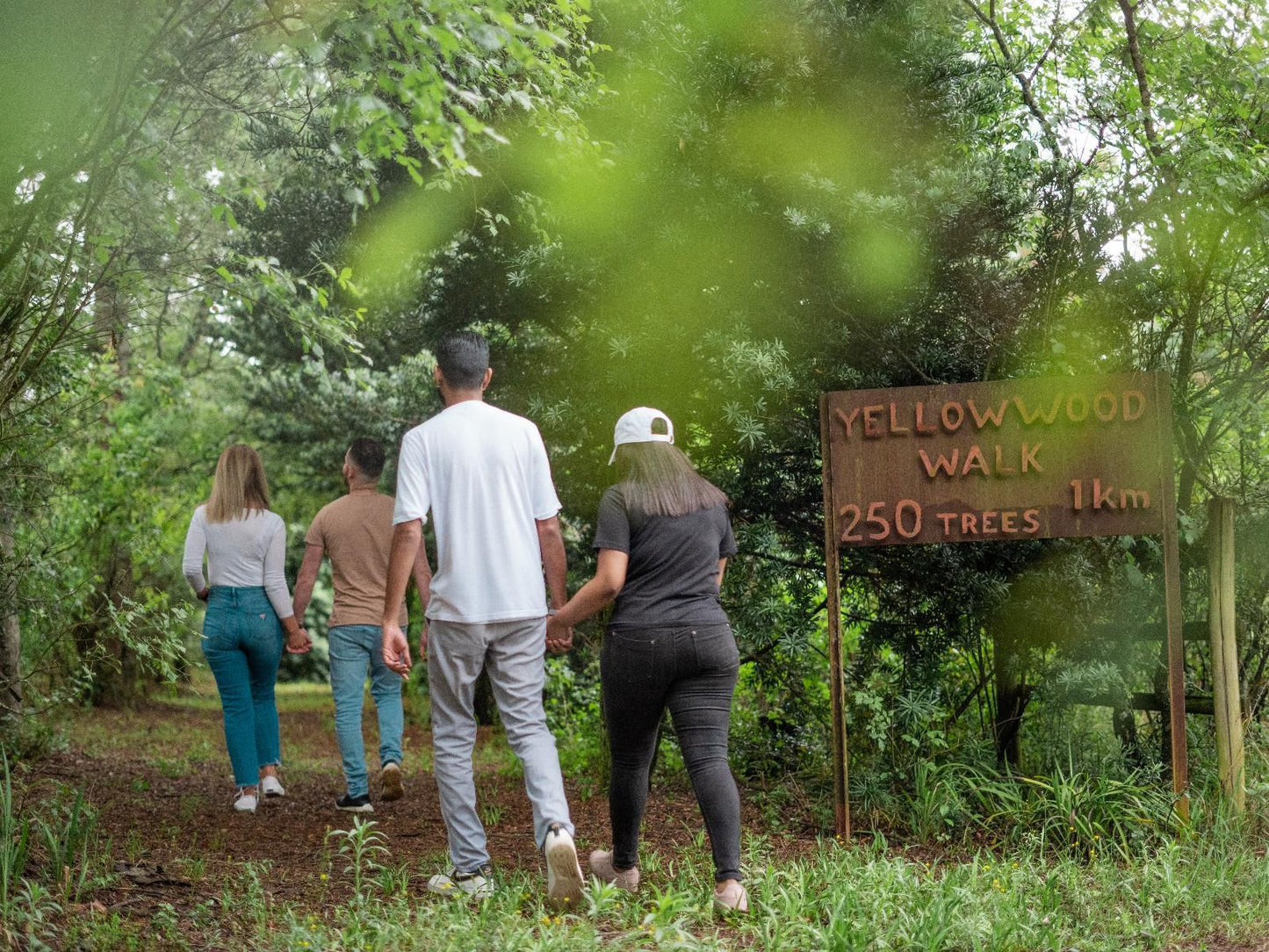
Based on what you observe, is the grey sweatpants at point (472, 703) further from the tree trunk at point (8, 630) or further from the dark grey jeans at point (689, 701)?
the tree trunk at point (8, 630)

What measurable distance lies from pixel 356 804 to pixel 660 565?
3258 millimetres

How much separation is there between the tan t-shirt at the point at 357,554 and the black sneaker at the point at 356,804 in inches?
39.0

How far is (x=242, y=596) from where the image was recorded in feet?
22.4

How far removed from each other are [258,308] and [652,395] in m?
5.70

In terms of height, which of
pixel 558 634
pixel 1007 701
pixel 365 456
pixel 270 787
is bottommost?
pixel 270 787

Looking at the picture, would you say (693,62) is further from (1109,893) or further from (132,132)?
(1109,893)

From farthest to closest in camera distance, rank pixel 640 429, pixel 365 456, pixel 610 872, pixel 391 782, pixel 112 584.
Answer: pixel 112 584, pixel 391 782, pixel 365 456, pixel 610 872, pixel 640 429

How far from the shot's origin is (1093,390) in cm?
573

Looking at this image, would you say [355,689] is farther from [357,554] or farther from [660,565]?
[660,565]

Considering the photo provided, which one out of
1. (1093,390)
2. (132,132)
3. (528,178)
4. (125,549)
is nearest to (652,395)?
(528,178)

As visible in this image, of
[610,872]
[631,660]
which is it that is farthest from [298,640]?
[631,660]

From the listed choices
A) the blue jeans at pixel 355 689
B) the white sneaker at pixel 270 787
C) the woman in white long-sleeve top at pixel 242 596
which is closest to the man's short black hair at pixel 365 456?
the woman in white long-sleeve top at pixel 242 596

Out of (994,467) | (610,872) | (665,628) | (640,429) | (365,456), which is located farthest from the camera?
(365,456)

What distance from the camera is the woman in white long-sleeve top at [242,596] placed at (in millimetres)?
6801
